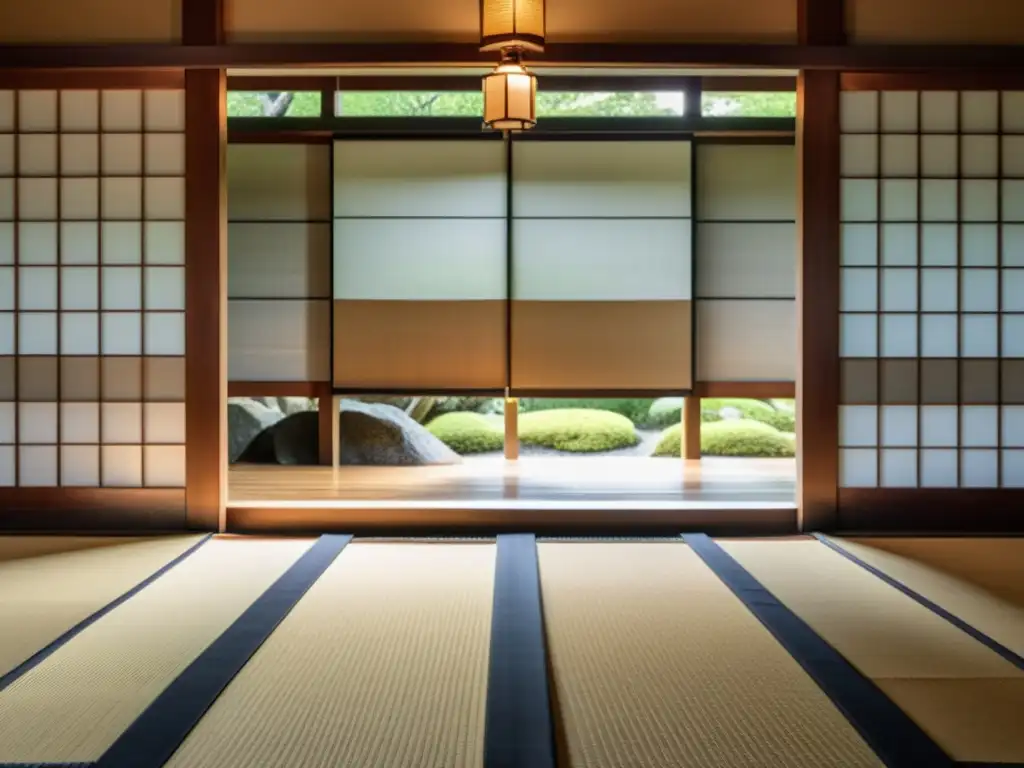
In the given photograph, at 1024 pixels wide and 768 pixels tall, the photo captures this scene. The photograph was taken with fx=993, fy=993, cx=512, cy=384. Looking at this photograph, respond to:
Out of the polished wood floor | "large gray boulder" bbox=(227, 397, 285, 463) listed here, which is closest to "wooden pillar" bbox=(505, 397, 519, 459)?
the polished wood floor

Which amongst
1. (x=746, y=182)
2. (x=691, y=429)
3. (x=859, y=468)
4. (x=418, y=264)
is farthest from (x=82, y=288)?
(x=746, y=182)

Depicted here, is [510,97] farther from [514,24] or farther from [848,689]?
[848,689]

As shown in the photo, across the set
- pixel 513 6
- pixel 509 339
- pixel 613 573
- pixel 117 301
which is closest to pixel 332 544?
pixel 613 573

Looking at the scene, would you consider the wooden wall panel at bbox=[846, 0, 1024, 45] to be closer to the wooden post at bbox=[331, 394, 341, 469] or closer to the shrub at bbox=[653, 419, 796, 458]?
the wooden post at bbox=[331, 394, 341, 469]

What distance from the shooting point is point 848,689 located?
7.22ft

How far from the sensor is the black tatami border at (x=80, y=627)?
90.7 inches

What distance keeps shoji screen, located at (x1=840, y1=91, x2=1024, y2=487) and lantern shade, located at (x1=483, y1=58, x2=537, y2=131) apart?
1.45 metres

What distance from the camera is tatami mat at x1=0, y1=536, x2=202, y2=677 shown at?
2.65 metres

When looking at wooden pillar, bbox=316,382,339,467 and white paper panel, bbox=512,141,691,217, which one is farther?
wooden pillar, bbox=316,382,339,467

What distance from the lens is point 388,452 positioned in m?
6.64

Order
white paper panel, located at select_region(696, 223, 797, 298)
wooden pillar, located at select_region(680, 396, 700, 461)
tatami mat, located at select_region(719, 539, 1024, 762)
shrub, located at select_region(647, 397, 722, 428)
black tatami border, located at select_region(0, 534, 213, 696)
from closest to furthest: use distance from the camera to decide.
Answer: tatami mat, located at select_region(719, 539, 1024, 762) < black tatami border, located at select_region(0, 534, 213, 696) < white paper panel, located at select_region(696, 223, 797, 298) < wooden pillar, located at select_region(680, 396, 700, 461) < shrub, located at select_region(647, 397, 722, 428)

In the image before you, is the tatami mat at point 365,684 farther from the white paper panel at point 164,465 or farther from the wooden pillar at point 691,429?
the wooden pillar at point 691,429

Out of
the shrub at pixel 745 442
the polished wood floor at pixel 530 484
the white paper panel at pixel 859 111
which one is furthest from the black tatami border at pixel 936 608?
the shrub at pixel 745 442

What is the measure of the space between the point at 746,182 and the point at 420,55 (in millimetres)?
2921
